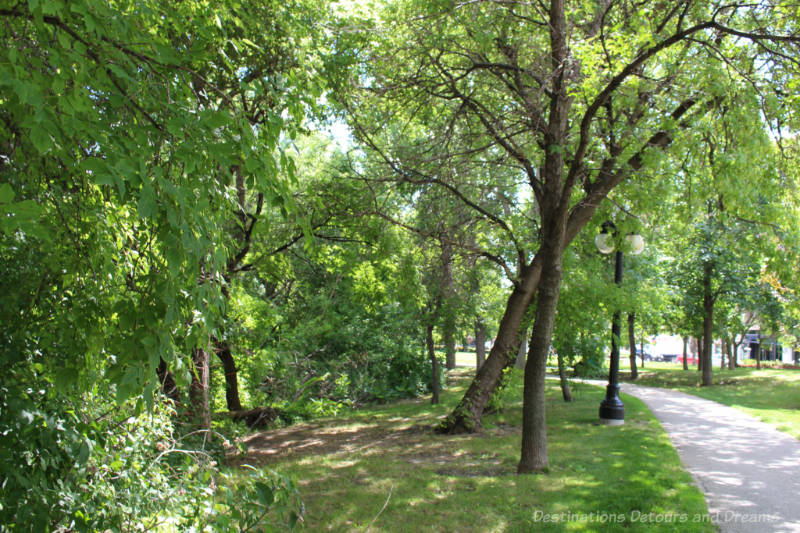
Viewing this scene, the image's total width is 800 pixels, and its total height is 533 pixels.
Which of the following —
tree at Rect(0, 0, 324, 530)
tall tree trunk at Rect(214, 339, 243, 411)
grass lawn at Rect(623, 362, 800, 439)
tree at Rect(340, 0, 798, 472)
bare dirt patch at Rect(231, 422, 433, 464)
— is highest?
tree at Rect(340, 0, 798, 472)

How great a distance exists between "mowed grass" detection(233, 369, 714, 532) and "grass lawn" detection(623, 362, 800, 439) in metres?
3.43

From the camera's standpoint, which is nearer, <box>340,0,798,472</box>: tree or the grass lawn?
<box>340,0,798,472</box>: tree

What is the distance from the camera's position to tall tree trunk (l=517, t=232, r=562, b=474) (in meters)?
7.96

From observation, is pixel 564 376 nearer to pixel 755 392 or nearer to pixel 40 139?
pixel 755 392

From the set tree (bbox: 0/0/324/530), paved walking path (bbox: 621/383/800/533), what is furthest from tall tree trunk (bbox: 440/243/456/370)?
tree (bbox: 0/0/324/530)

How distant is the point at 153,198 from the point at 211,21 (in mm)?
4133

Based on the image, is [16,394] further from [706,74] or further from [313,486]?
[706,74]

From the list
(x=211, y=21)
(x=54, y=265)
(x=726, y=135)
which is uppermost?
(x=211, y=21)

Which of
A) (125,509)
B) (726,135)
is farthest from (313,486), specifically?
(726,135)

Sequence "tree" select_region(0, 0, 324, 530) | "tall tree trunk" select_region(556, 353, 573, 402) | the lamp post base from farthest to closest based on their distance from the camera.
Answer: "tall tree trunk" select_region(556, 353, 573, 402), the lamp post base, "tree" select_region(0, 0, 324, 530)

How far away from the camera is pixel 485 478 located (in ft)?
26.0

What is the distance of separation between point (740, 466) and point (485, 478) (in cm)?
396

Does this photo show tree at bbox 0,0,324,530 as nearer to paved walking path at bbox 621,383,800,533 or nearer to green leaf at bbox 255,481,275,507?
green leaf at bbox 255,481,275,507

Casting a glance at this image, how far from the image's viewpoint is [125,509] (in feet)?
11.2
